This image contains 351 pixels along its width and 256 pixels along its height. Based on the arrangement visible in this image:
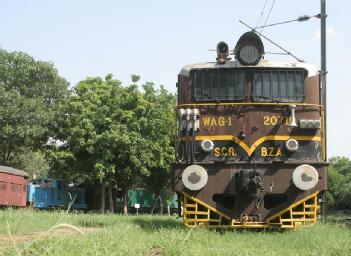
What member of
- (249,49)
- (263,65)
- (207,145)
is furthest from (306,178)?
(249,49)

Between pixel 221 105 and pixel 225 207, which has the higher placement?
pixel 221 105

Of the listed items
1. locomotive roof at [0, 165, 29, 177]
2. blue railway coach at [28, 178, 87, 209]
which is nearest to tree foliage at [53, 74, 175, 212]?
locomotive roof at [0, 165, 29, 177]

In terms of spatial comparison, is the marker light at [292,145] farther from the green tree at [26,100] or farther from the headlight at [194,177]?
the green tree at [26,100]

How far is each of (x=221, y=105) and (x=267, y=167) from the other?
1425 mm

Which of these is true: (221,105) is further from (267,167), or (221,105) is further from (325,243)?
(325,243)

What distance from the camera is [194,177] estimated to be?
9.49 metres

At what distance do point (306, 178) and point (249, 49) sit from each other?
262cm

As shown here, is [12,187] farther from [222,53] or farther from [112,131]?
[222,53]

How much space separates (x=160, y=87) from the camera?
3656 centimetres

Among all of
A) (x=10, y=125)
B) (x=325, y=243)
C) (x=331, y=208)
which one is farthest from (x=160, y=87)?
(x=331, y=208)

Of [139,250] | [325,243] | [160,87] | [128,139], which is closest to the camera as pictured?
[139,250]

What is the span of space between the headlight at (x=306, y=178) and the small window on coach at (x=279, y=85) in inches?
54.6

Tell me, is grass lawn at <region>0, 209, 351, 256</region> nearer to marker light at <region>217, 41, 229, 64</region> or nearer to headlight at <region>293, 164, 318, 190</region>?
headlight at <region>293, 164, 318, 190</region>

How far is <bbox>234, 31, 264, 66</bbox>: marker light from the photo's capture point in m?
9.98
